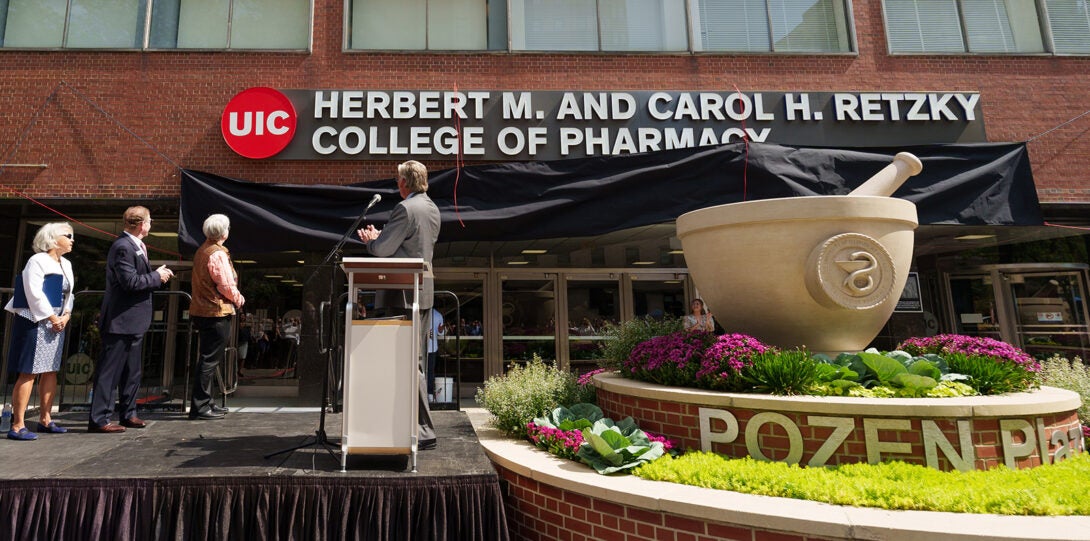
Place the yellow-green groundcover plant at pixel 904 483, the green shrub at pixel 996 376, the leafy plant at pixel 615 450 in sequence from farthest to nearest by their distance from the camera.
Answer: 1. the green shrub at pixel 996 376
2. the leafy plant at pixel 615 450
3. the yellow-green groundcover plant at pixel 904 483

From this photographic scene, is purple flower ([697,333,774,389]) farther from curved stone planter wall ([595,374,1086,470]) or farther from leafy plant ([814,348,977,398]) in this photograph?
leafy plant ([814,348,977,398])

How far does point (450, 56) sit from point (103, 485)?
774 centimetres

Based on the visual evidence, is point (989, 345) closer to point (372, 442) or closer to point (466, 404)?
point (372, 442)

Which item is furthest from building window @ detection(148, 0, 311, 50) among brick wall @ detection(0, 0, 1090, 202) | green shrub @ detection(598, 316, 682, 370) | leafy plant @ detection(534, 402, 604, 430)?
leafy plant @ detection(534, 402, 604, 430)

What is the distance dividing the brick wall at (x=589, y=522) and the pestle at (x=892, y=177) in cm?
342

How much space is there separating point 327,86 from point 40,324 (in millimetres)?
5647

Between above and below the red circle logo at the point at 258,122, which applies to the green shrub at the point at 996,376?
below

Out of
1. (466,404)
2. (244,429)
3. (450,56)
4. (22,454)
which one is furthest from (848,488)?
(450,56)

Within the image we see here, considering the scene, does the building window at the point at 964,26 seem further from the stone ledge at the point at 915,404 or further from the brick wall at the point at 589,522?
the brick wall at the point at 589,522

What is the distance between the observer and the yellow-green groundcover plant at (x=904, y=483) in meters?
2.68

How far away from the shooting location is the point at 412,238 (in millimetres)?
3717

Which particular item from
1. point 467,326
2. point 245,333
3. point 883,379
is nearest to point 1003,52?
point 883,379

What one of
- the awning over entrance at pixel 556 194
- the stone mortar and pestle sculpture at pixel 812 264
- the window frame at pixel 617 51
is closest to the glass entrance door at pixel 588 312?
the awning over entrance at pixel 556 194

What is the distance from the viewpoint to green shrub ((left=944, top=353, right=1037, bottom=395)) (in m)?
3.77
